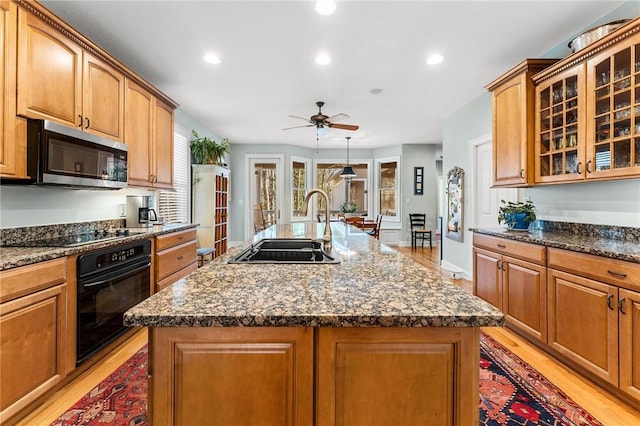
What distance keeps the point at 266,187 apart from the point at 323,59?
494cm

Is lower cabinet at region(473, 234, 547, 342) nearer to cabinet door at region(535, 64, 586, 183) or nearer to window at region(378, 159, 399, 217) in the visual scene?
cabinet door at region(535, 64, 586, 183)

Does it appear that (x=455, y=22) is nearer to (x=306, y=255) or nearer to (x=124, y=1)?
(x=306, y=255)

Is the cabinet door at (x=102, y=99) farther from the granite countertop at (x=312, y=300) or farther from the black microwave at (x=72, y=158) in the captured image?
the granite countertop at (x=312, y=300)

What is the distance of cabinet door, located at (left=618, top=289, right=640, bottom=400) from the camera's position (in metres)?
1.66

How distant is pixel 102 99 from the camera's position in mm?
2559

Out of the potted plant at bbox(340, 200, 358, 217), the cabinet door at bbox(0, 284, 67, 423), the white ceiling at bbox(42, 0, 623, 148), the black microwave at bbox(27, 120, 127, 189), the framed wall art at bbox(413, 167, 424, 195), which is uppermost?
the white ceiling at bbox(42, 0, 623, 148)

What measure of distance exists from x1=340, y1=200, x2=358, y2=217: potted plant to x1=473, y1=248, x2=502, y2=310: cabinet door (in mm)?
5380

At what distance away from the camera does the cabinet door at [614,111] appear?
197cm

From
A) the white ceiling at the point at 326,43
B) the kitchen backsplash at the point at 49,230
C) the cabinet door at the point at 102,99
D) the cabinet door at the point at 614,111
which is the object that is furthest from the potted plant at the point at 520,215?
the kitchen backsplash at the point at 49,230

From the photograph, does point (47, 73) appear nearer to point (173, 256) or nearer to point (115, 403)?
point (173, 256)

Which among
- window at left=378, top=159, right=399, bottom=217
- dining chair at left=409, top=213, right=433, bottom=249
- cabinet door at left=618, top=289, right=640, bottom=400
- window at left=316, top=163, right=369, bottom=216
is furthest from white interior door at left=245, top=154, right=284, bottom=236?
cabinet door at left=618, top=289, right=640, bottom=400

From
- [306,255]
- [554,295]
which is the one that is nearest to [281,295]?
[306,255]

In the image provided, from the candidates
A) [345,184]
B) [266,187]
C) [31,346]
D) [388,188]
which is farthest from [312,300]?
[345,184]

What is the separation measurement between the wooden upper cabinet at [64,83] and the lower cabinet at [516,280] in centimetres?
354
